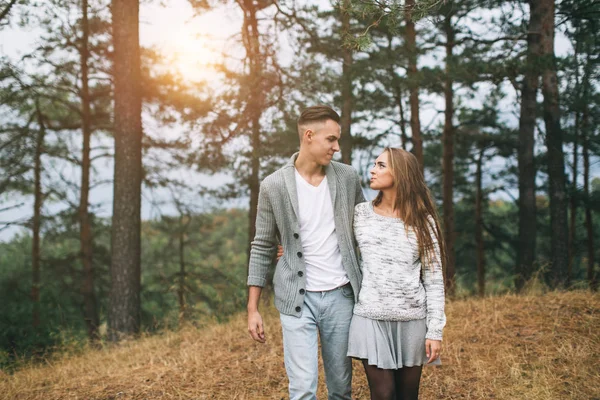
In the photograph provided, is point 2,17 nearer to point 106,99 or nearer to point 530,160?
point 106,99

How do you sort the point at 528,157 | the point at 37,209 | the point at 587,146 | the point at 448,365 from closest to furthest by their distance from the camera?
1. the point at 448,365
2. the point at 528,157
3. the point at 37,209
4. the point at 587,146

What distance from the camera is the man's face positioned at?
311cm

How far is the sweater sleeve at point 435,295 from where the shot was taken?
8.97 feet

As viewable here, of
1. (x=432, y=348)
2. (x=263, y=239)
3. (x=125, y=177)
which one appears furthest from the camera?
(x=125, y=177)

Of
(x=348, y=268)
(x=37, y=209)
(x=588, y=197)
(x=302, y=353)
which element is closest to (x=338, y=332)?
(x=302, y=353)

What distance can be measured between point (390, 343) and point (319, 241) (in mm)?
710

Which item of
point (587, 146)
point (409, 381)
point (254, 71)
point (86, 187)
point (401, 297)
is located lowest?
point (409, 381)

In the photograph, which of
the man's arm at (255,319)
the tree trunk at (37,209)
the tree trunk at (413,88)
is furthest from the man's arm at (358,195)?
the tree trunk at (37,209)

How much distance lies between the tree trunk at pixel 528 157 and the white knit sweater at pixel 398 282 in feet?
25.5

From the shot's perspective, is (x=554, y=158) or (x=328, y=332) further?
(x=554, y=158)

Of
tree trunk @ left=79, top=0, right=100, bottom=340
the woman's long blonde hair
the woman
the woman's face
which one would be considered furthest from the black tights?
tree trunk @ left=79, top=0, right=100, bottom=340

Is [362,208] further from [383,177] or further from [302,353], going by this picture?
[302,353]

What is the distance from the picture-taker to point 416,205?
288 cm

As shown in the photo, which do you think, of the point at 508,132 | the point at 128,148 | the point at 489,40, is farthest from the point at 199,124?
the point at 508,132
